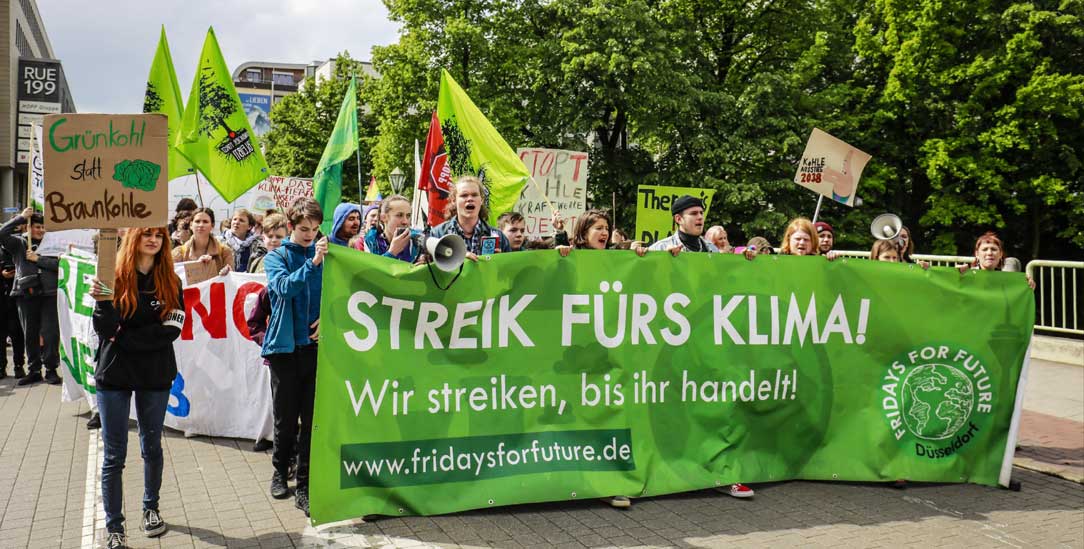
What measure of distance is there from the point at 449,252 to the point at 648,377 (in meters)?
1.57

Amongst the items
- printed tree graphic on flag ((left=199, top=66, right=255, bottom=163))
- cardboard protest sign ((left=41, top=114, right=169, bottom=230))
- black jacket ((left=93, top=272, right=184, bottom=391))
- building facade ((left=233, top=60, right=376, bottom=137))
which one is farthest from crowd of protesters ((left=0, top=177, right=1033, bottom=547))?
building facade ((left=233, top=60, right=376, bottom=137))

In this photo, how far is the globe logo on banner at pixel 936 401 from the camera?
19.9 feet

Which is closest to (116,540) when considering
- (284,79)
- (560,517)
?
(560,517)

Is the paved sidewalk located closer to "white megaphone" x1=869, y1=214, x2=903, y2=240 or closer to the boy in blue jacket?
the boy in blue jacket

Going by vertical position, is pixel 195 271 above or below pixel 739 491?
above

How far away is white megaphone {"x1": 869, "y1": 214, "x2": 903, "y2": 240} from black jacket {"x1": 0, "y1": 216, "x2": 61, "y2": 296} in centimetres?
837

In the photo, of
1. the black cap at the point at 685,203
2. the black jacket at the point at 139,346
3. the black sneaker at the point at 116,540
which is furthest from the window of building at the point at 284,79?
the black sneaker at the point at 116,540

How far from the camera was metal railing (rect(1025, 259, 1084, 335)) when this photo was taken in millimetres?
11812

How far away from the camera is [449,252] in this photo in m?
4.89

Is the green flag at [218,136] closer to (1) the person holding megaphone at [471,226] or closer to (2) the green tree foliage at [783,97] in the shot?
(1) the person holding megaphone at [471,226]

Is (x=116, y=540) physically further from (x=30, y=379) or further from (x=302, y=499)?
(x=30, y=379)

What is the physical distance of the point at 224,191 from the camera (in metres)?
9.63

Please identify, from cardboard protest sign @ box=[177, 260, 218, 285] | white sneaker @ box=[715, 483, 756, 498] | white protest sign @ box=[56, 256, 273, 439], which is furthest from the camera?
→ cardboard protest sign @ box=[177, 260, 218, 285]

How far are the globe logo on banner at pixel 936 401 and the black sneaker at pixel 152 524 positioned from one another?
4740 mm
